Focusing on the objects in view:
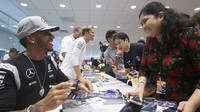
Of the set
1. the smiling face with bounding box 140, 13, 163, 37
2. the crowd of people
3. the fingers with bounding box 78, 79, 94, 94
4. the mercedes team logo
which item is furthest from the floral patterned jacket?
the mercedes team logo

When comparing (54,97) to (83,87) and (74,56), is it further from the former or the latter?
(74,56)

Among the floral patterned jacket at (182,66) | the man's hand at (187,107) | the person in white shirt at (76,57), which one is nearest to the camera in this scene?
the man's hand at (187,107)

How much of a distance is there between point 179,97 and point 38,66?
104 cm

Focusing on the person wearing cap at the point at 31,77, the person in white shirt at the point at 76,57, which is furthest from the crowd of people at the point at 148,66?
the person in white shirt at the point at 76,57

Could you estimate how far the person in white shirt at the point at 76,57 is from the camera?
1.61 meters

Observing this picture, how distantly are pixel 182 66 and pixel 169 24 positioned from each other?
0.97ft

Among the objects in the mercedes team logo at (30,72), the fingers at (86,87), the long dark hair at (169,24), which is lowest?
the fingers at (86,87)

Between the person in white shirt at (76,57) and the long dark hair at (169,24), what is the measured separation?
3.55 feet

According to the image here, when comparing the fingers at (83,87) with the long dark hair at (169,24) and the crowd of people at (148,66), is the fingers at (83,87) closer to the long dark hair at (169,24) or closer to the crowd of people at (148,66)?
the crowd of people at (148,66)

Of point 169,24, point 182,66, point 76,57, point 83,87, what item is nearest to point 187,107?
point 182,66

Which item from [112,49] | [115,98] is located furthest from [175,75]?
[112,49]

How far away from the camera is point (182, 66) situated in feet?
2.45

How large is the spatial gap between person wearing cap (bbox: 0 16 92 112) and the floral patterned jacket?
583 mm

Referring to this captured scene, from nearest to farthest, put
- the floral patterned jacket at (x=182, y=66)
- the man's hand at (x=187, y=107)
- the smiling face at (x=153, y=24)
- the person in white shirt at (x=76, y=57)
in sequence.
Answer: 1. the man's hand at (x=187, y=107)
2. the floral patterned jacket at (x=182, y=66)
3. the smiling face at (x=153, y=24)
4. the person in white shirt at (x=76, y=57)
